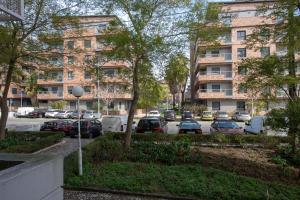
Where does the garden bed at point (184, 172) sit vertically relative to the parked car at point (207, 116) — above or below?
below

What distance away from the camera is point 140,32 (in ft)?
41.2

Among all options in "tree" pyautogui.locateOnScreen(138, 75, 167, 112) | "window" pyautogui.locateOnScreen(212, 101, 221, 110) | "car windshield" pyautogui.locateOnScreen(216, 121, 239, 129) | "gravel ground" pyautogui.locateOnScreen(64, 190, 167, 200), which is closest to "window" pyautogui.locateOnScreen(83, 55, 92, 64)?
"tree" pyautogui.locateOnScreen(138, 75, 167, 112)

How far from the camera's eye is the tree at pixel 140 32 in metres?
12.5

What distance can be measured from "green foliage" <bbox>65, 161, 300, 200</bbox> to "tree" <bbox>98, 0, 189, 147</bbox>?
4.52 metres

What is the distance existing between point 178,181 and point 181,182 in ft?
0.48

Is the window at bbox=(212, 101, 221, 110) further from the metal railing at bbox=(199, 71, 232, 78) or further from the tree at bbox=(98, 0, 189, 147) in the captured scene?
the tree at bbox=(98, 0, 189, 147)

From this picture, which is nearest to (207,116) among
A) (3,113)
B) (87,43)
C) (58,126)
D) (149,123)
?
(58,126)

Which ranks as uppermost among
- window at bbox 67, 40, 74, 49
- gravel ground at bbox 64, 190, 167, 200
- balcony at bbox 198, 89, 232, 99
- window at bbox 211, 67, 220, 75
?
window at bbox 211, 67, 220, 75

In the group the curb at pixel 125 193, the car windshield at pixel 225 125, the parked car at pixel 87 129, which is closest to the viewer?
the curb at pixel 125 193

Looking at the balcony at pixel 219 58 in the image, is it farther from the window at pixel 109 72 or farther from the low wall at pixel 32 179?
the low wall at pixel 32 179

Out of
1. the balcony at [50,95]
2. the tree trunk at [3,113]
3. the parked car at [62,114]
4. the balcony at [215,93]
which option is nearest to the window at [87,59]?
the tree trunk at [3,113]

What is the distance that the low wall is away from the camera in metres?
4.24

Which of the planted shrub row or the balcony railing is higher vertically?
the balcony railing

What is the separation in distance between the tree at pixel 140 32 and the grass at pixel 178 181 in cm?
447
